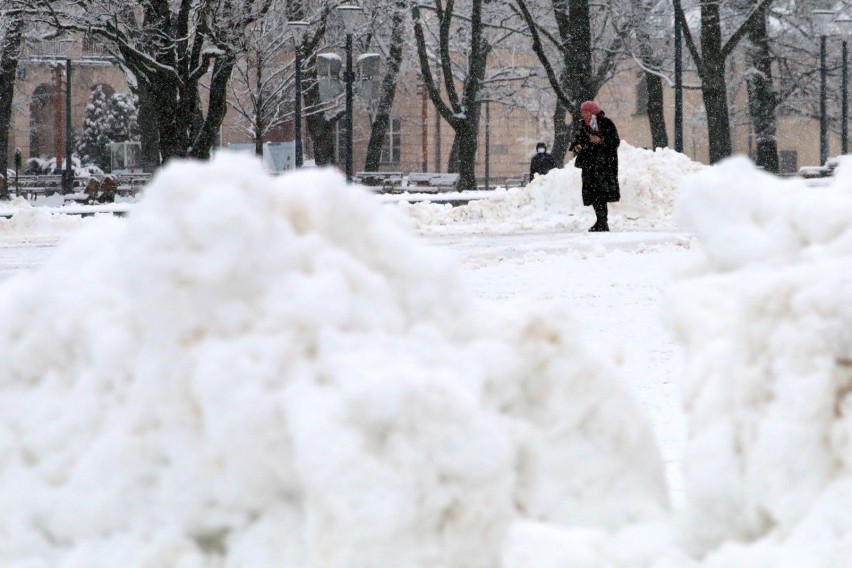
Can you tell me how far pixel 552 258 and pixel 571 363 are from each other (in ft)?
35.8

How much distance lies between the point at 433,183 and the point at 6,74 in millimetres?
10460

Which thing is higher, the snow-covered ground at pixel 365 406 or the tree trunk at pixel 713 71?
the tree trunk at pixel 713 71

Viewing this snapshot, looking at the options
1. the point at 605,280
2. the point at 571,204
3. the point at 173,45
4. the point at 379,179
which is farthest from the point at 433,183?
the point at 605,280

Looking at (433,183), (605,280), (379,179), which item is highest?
(379,179)

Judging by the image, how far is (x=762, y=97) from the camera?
33.1m

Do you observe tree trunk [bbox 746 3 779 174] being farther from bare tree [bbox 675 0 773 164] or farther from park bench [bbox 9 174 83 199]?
park bench [bbox 9 174 83 199]

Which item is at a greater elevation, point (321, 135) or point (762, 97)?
point (762, 97)

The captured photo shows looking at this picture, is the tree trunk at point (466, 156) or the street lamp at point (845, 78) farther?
the street lamp at point (845, 78)

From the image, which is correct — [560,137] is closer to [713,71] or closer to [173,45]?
[713,71]

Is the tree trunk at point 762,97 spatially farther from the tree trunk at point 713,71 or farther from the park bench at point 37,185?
the park bench at point 37,185

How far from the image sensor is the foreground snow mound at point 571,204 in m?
19.6

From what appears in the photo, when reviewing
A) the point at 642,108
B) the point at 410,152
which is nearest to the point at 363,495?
the point at 410,152

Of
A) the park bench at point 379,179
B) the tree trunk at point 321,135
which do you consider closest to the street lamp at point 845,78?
the park bench at point 379,179

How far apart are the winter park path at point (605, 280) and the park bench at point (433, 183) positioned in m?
15.8
